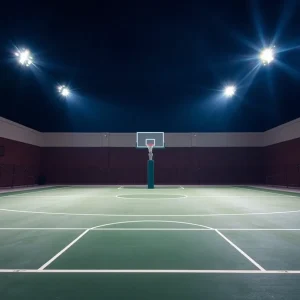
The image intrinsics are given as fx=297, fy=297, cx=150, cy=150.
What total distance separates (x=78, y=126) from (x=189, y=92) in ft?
39.1

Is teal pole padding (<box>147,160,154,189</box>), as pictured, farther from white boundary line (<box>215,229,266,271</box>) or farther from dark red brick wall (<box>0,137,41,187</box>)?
white boundary line (<box>215,229,266,271</box>)

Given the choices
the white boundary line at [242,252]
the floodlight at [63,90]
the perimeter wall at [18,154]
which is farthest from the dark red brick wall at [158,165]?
the white boundary line at [242,252]

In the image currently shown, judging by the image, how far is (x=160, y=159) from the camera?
29.5 m

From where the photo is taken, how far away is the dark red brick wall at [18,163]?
73.0ft

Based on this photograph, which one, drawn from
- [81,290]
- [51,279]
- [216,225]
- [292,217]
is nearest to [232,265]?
[81,290]

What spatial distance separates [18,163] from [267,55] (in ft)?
65.8

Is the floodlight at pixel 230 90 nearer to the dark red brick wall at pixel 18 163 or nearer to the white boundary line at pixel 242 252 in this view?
the dark red brick wall at pixel 18 163

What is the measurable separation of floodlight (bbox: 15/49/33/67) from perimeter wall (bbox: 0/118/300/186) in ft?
42.1

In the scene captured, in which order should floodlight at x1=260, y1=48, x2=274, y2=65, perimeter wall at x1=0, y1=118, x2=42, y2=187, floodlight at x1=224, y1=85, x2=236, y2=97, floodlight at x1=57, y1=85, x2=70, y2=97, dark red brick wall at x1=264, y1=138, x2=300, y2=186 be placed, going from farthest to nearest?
dark red brick wall at x1=264, y1=138, x2=300, y2=186
perimeter wall at x1=0, y1=118, x2=42, y2=187
floodlight at x1=57, y1=85, x2=70, y2=97
floodlight at x1=224, y1=85, x2=236, y2=97
floodlight at x1=260, y1=48, x2=274, y2=65

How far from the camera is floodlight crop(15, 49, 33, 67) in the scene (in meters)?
16.0

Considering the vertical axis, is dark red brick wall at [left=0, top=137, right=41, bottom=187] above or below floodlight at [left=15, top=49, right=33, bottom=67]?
below

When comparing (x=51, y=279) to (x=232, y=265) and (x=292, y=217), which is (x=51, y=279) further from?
(x=292, y=217)

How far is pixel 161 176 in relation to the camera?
29641 millimetres

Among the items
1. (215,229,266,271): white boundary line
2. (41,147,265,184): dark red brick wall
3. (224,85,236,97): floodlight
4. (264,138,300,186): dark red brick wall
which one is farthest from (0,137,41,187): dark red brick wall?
(264,138,300,186): dark red brick wall
